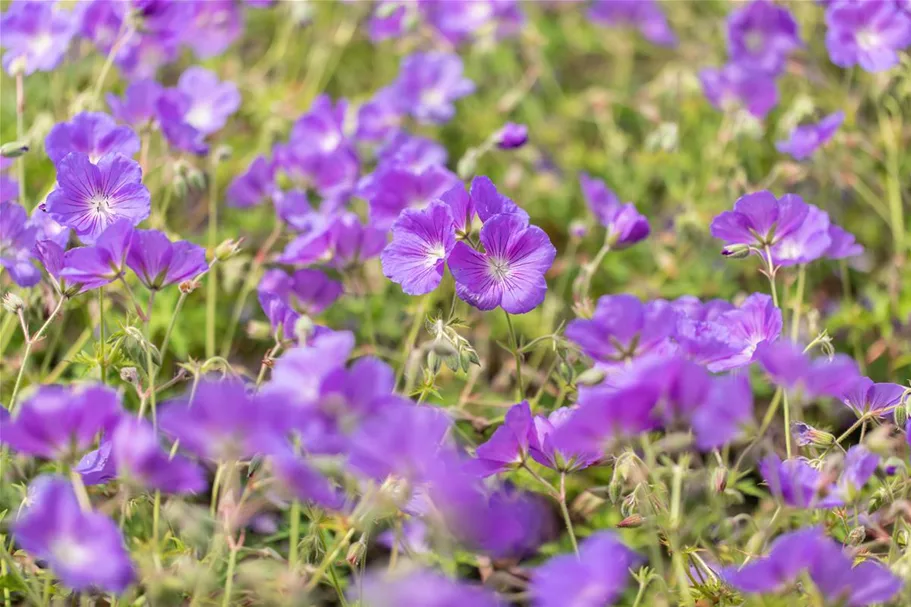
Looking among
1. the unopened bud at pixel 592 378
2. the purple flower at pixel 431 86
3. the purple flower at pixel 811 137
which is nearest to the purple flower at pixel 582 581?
the unopened bud at pixel 592 378

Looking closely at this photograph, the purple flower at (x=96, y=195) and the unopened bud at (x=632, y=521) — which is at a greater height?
the purple flower at (x=96, y=195)

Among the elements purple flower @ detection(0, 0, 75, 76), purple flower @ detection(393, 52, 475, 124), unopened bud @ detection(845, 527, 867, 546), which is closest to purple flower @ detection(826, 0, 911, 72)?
purple flower @ detection(393, 52, 475, 124)

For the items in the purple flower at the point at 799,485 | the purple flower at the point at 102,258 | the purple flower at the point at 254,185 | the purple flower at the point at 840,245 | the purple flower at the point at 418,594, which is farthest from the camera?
the purple flower at the point at 254,185

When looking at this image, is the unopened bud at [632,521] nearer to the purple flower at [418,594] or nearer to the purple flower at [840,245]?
the purple flower at [418,594]

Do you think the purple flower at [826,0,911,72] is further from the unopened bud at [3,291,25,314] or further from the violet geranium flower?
the unopened bud at [3,291,25,314]

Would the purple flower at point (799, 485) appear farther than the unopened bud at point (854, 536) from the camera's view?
No

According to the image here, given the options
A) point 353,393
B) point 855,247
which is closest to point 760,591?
point 353,393
